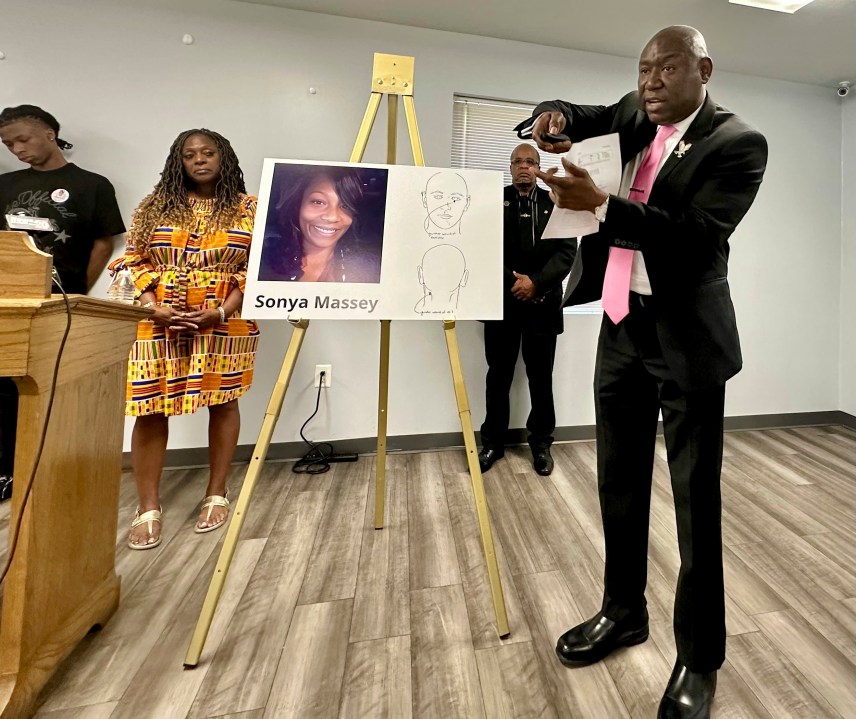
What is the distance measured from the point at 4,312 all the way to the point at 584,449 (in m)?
2.50

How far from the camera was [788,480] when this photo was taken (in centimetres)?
209

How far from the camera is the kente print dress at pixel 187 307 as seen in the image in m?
1.51

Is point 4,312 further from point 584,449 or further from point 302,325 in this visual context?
point 584,449

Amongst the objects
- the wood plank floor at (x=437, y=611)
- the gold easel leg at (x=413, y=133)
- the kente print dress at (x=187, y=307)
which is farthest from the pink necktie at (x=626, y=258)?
the kente print dress at (x=187, y=307)

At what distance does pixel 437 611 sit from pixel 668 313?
1.01 meters

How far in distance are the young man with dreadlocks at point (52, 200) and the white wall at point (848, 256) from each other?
14.8 ft

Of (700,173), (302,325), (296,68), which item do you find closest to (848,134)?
(700,173)

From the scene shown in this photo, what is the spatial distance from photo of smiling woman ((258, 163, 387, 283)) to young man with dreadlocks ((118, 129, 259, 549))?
54 cm

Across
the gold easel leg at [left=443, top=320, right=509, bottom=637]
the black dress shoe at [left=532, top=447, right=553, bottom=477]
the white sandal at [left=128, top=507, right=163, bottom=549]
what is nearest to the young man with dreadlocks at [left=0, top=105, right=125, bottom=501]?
the white sandal at [left=128, top=507, right=163, bottom=549]

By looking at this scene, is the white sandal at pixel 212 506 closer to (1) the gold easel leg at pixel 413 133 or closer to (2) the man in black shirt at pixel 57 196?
(2) the man in black shirt at pixel 57 196

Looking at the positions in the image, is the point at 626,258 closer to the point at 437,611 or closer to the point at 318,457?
the point at 437,611

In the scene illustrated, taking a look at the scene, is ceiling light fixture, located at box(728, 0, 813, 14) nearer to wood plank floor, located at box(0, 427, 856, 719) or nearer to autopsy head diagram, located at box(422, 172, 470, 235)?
autopsy head diagram, located at box(422, 172, 470, 235)

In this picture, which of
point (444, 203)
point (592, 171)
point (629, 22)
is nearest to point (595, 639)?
point (592, 171)

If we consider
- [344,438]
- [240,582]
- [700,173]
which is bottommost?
[240,582]
